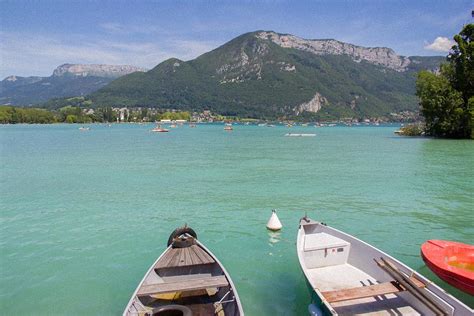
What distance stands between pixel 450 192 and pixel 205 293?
2202cm

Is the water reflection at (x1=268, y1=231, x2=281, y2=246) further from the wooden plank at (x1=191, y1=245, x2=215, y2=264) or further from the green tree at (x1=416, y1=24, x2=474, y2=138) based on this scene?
the green tree at (x1=416, y1=24, x2=474, y2=138)

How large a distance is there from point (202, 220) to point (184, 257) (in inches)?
301

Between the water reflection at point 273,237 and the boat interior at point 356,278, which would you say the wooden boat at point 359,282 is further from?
the water reflection at point 273,237

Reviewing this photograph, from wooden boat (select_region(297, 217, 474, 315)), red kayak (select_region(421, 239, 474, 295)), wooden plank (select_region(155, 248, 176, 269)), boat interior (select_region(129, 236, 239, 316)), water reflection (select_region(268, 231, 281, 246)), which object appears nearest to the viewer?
wooden boat (select_region(297, 217, 474, 315))

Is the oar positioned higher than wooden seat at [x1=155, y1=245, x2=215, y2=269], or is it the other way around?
the oar

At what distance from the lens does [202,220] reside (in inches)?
706

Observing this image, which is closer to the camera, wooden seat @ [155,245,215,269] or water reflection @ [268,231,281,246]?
wooden seat @ [155,245,215,269]

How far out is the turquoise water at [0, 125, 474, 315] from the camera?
11008mm

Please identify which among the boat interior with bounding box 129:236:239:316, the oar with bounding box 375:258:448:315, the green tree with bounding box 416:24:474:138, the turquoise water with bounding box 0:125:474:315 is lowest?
the turquoise water with bounding box 0:125:474:315

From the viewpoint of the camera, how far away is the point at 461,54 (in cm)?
7075

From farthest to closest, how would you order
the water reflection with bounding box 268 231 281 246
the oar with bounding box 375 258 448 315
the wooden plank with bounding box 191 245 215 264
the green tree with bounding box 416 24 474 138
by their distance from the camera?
the green tree with bounding box 416 24 474 138 → the water reflection with bounding box 268 231 281 246 → the wooden plank with bounding box 191 245 215 264 → the oar with bounding box 375 258 448 315

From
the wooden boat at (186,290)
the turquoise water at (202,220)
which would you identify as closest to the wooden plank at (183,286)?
the wooden boat at (186,290)

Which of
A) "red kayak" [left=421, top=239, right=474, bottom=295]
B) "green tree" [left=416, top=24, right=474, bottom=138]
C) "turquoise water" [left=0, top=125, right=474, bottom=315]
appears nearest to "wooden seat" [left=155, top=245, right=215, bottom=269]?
"turquoise water" [left=0, top=125, right=474, bottom=315]

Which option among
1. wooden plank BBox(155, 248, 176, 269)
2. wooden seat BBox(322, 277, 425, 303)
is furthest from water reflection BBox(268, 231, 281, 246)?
wooden seat BBox(322, 277, 425, 303)
